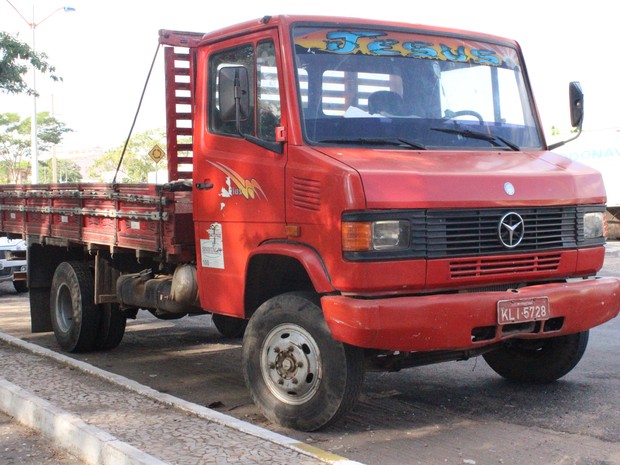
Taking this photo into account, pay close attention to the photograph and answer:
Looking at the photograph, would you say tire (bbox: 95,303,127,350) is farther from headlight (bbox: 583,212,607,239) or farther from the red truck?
headlight (bbox: 583,212,607,239)

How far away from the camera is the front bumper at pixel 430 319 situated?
4.77 meters

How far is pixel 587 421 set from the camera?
547 cm

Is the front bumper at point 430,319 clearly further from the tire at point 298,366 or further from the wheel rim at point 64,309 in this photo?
the wheel rim at point 64,309

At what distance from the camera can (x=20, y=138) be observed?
63531 millimetres

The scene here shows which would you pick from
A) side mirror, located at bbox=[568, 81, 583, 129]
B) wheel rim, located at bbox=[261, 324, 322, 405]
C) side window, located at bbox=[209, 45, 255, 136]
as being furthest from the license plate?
side window, located at bbox=[209, 45, 255, 136]

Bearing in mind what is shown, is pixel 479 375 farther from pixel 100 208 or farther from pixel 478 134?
pixel 100 208

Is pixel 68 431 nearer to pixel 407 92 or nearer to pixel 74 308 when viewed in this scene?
pixel 407 92

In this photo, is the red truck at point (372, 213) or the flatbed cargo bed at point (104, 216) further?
the flatbed cargo bed at point (104, 216)

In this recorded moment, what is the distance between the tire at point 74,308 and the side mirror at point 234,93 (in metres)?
3.38

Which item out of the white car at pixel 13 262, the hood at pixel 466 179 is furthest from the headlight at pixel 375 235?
the white car at pixel 13 262

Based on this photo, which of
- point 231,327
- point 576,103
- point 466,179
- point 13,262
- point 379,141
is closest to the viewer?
point 466,179

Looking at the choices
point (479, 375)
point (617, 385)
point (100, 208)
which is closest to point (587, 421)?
point (617, 385)

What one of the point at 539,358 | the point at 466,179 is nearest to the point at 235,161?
the point at 466,179

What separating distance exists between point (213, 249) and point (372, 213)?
5.53 ft
